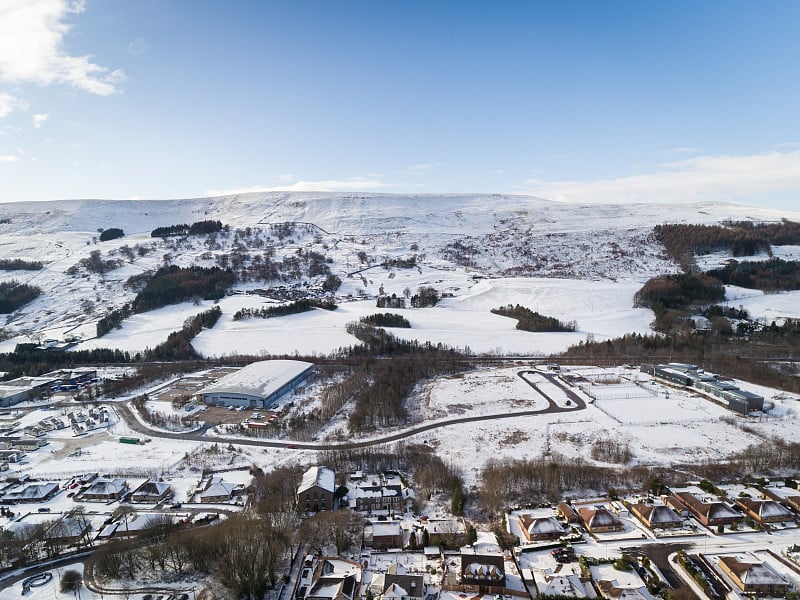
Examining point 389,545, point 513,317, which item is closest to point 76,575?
point 389,545

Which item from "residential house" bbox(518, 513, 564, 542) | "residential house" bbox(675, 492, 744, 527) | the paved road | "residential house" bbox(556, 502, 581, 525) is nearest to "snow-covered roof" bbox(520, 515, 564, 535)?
"residential house" bbox(518, 513, 564, 542)

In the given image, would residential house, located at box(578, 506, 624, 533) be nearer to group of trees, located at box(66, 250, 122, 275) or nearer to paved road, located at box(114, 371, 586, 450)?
paved road, located at box(114, 371, 586, 450)

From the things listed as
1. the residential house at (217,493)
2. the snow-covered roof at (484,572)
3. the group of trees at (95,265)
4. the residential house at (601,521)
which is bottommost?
the residential house at (217,493)

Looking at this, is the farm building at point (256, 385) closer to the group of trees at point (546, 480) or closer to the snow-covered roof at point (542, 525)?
the group of trees at point (546, 480)

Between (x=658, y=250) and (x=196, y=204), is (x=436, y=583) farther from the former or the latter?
(x=196, y=204)

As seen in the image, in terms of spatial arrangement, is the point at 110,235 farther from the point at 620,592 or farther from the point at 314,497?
the point at 620,592

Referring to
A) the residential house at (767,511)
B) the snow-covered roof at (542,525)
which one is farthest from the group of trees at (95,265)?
the residential house at (767,511)

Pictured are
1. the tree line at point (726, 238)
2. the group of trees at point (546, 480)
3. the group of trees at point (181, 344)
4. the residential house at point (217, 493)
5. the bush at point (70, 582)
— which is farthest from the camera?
the tree line at point (726, 238)

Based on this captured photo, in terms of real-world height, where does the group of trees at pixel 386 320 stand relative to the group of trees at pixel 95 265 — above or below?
below
